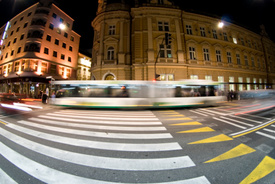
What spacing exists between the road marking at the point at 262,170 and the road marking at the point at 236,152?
1.07 feet

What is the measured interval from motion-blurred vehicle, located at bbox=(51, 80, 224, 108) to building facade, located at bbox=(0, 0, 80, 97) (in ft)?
46.4

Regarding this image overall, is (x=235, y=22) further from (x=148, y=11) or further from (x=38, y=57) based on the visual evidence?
(x=38, y=57)

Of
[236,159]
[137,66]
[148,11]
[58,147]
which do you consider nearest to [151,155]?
[236,159]

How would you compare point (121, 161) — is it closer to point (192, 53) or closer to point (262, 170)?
point (262, 170)

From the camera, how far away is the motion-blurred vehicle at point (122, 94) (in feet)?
28.6

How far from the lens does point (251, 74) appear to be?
20.8 metres

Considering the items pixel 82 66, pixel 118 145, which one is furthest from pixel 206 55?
pixel 82 66

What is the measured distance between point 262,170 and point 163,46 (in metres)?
17.3

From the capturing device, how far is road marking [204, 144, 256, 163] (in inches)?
92.4

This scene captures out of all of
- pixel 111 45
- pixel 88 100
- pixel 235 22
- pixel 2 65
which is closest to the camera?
pixel 88 100

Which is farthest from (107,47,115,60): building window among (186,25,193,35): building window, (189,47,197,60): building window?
(186,25,193,35): building window

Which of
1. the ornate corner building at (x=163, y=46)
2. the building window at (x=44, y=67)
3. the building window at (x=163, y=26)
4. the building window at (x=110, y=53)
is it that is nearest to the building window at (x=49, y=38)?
the building window at (x=44, y=67)

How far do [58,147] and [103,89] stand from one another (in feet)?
20.9

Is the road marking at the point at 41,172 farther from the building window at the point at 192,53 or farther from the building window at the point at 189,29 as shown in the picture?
the building window at the point at 189,29
